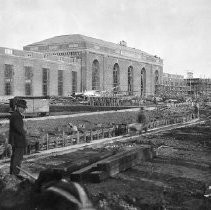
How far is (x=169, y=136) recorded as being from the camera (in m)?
18.9

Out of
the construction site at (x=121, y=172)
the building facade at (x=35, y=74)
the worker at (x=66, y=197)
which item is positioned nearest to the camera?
the worker at (x=66, y=197)

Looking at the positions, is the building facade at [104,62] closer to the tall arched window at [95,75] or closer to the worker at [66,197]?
the tall arched window at [95,75]

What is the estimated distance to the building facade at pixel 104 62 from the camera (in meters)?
64.1

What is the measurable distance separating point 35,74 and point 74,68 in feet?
32.7

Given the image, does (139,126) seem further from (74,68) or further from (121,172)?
(74,68)

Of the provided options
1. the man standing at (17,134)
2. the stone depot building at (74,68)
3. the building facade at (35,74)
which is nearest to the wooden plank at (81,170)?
the man standing at (17,134)

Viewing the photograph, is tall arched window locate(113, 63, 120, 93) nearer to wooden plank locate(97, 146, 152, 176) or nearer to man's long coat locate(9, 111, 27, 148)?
wooden plank locate(97, 146, 152, 176)

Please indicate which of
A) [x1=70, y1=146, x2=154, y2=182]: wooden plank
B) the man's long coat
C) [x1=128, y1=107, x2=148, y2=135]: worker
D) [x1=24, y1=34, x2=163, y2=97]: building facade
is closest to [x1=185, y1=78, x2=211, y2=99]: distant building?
[x1=24, y1=34, x2=163, y2=97]: building facade

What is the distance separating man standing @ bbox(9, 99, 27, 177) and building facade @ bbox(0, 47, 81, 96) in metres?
41.6

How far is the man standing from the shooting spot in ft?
27.2

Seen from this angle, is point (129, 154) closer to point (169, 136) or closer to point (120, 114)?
point (169, 136)

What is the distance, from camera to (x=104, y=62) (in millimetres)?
68438

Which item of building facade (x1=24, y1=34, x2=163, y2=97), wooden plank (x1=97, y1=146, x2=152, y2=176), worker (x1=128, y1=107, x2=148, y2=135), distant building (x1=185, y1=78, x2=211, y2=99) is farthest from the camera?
distant building (x1=185, y1=78, x2=211, y2=99)

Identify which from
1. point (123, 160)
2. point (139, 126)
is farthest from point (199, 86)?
point (123, 160)
